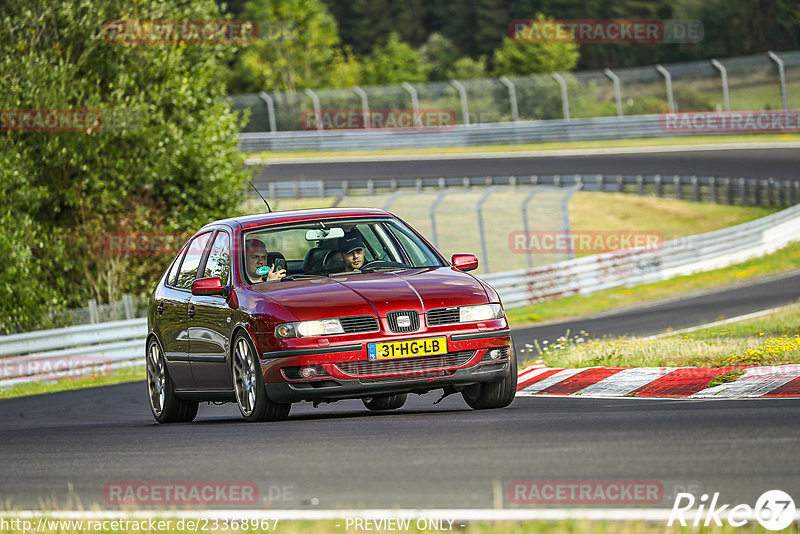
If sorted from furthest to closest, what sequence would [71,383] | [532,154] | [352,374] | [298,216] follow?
[532,154]
[71,383]
[298,216]
[352,374]

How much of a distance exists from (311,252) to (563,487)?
4.78 metres

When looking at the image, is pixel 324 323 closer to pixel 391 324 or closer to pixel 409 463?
pixel 391 324

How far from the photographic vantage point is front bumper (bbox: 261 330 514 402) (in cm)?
886

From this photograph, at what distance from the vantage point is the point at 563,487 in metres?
5.65

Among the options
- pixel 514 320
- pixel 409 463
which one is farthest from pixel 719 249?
pixel 409 463

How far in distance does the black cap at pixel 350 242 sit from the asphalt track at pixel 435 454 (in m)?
1.28

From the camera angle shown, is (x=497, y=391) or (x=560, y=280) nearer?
(x=497, y=391)

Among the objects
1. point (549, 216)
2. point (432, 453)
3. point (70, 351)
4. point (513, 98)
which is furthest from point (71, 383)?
point (513, 98)

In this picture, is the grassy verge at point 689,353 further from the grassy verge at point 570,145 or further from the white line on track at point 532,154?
the grassy verge at point 570,145

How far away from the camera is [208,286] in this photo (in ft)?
32.3

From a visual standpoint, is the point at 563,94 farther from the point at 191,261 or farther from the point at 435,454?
the point at 435,454

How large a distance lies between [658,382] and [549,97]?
42729mm

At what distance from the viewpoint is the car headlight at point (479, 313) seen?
9.15m

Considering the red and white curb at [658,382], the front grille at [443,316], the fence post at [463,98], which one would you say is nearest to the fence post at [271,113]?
the fence post at [463,98]
